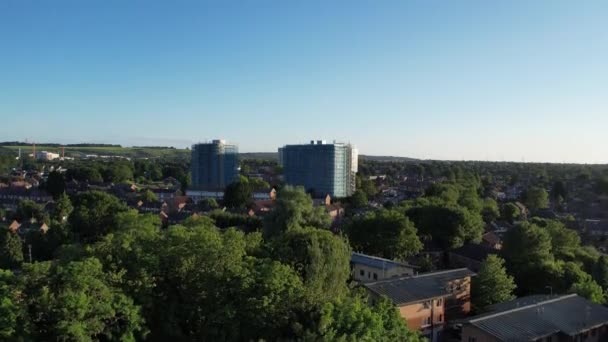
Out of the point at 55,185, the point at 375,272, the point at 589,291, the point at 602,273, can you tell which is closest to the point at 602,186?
the point at 602,273

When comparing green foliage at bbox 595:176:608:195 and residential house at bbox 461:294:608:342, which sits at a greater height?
green foliage at bbox 595:176:608:195

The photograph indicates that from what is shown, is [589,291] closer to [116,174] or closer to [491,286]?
[491,286]

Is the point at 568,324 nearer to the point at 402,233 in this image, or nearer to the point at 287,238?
the point at 287,238

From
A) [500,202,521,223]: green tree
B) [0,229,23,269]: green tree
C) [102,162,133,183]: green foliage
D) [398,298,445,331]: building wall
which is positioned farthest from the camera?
[102,162,133,183]: green foliage

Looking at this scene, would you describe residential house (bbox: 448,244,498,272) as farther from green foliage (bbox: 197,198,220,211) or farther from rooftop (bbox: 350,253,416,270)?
green foliage (bbox: 197,198,220,211)

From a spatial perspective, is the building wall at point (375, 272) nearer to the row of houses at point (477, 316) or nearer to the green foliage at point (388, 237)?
the row of houses at point (477, 316)

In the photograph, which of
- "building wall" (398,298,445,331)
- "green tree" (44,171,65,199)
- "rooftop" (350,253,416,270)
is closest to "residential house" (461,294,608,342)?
"building wall" (398,298,445,331)

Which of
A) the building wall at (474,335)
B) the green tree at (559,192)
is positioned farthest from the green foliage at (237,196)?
the green tree at (559,192)
